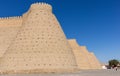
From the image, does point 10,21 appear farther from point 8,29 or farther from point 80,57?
point 80,57

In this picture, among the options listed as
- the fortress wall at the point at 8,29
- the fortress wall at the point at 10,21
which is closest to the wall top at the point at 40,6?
the fortress wall at the point at 10,21

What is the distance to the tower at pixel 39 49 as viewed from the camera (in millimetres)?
29297

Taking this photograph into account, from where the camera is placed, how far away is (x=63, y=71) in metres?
29.7

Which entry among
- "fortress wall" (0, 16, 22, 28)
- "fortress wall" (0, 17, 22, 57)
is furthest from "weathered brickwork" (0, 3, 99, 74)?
"fortress wall" (0, 17, 22, 57)

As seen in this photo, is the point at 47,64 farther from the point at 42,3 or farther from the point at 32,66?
the point at 42,3

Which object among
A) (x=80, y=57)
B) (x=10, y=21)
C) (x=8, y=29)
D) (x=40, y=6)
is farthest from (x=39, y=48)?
(x=80, y=57)

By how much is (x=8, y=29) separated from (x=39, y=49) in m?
10.1

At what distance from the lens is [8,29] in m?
38.0

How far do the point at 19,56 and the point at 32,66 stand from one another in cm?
205

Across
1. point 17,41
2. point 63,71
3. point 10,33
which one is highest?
point 10,33

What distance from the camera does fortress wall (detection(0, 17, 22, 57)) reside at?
37.2 m

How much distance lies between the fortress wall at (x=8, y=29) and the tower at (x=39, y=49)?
5213 millimetres

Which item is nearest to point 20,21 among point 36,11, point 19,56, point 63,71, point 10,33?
point 10,33

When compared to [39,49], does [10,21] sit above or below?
above
